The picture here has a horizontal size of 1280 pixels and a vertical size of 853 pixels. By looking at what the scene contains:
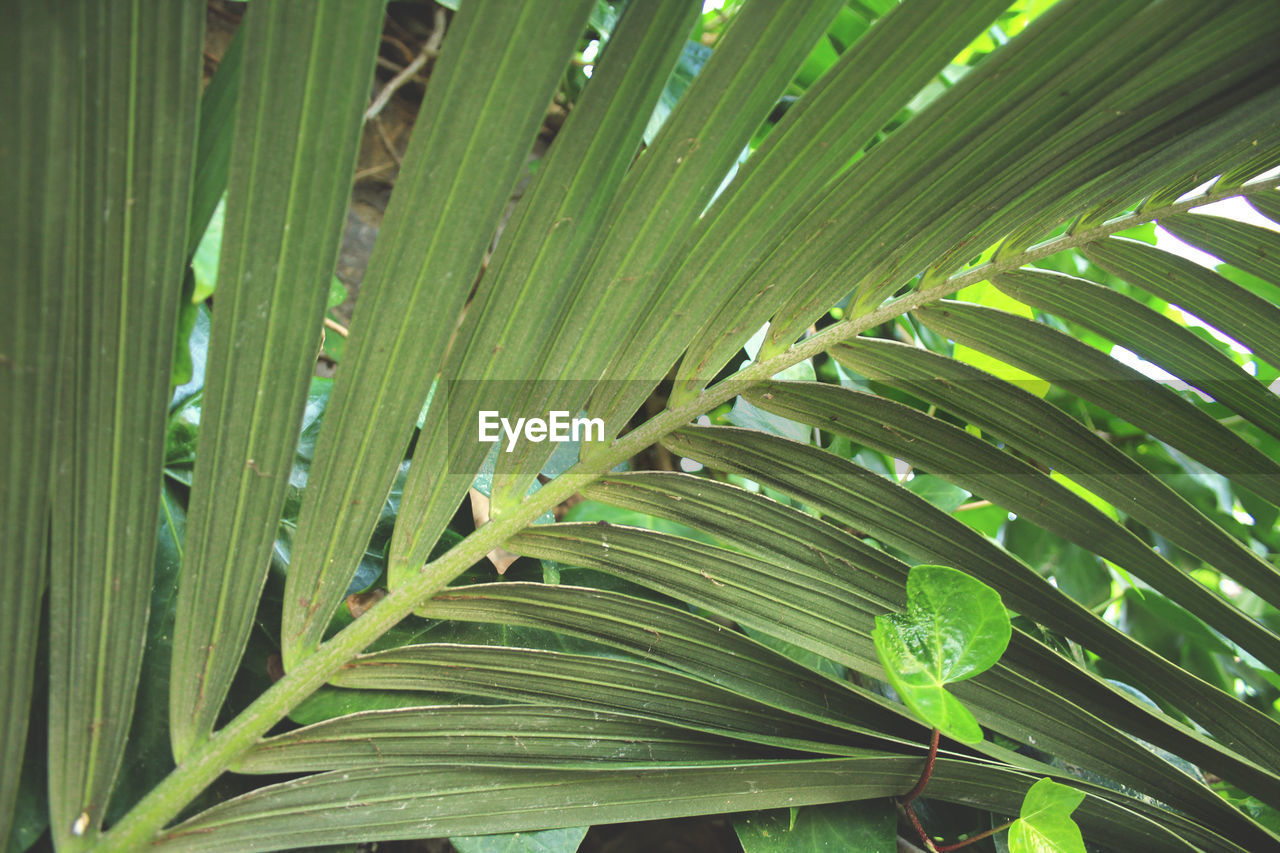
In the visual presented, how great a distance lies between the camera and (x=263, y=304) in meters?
0.37

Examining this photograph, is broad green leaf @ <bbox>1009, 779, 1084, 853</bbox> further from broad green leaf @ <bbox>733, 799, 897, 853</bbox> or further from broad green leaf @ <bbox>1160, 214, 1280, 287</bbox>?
broad green leaf @ <bbox>1160, 214, 1280, 287</bbox>

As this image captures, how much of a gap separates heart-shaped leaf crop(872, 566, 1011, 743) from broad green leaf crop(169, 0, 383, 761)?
1.26 ft

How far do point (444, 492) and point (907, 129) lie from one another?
1.23ft

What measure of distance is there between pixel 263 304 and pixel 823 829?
59 centimetres

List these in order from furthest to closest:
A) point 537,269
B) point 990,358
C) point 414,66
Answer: point 414,66
point 990,358
point 537,269

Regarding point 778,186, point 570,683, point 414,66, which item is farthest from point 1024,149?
point 414,66

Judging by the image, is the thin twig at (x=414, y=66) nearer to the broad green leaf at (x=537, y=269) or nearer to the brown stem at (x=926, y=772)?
the broad green leaf at (x=537, y=269)

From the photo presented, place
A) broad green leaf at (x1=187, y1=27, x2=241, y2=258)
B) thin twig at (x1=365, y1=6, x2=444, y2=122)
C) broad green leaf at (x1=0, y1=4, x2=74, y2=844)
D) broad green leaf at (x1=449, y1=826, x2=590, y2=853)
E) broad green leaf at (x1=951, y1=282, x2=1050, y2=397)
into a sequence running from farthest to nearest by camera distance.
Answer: thin twig at (x1=365, y1=6, x2=444, y2=122) < broad green leaf at (x1=951, y1=282, x2=1050, y2=397) < broad green leaf at (x1=449, y1=826, x2=590, y2=853) < broad green leaf at (x1=187, y1=27, x2=241, y2=258) < broad green leaf at (x1=0, y1=4, x2=74, y2=844)

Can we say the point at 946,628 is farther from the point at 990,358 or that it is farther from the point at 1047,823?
the point at 990,358

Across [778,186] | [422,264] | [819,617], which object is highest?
[778,186]

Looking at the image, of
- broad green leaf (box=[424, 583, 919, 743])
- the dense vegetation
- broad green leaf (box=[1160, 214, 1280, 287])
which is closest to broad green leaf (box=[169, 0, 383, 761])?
the dense vegetation

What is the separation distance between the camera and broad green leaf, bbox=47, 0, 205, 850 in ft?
1.00

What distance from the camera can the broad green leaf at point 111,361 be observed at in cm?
30

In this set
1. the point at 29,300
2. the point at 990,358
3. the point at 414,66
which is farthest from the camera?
the point at 414,66
